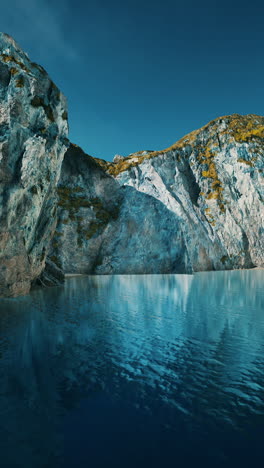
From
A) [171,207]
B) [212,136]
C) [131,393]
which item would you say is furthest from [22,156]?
[212,136]

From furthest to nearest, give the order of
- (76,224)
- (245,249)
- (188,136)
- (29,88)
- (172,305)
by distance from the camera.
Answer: (188,136) → (245,249) → (76,224) → (29,88) → (172,305)

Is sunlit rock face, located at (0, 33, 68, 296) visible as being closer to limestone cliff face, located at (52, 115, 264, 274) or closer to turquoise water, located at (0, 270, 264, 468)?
turquoise water, located at (0, 270, 264, 468)

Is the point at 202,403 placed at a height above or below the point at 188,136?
below

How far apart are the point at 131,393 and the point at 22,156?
103ft

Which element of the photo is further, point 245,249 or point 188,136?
point 188,136

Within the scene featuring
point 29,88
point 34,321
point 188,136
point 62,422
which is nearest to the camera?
point 62,422

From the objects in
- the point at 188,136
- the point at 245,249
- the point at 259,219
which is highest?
the point at 188,136

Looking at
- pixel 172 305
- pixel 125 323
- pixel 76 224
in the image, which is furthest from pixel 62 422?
pixel 76 224

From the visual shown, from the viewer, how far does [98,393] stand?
1169 cm

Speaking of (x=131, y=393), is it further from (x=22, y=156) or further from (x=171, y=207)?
(x=171, y=207)

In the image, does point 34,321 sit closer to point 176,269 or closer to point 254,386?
point 254,386

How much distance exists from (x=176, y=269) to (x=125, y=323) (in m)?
64.5

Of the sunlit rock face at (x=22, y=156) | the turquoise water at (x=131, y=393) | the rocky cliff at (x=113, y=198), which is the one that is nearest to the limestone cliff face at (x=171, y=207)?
the rocky cliff at (x=113, y=198)

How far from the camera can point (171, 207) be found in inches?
3684
